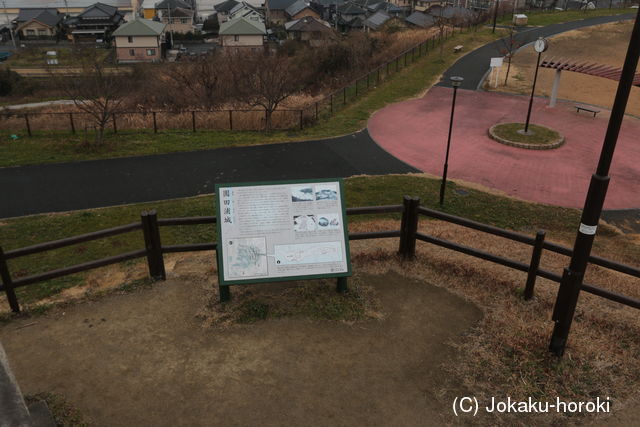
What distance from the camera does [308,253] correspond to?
287 inches

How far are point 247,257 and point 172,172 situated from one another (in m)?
9.15

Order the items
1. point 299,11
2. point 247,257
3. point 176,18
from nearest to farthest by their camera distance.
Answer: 1. point 247,257
2. point 176,18
3. point 299,11

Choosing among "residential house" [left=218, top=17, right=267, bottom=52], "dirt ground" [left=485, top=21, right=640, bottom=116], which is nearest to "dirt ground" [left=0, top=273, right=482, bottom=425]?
"dirt ground" [left=485, top=21, right=640, bottom=116]

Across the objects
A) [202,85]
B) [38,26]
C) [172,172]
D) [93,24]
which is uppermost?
[172,172]

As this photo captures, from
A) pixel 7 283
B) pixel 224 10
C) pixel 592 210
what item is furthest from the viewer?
pixel 224 10

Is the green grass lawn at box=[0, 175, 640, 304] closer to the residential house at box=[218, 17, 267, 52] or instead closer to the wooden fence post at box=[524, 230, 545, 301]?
the wooden fence post at box=[524, 230, 545, 301]

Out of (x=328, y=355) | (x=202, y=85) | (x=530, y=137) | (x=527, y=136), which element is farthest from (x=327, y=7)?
(x=328, y=355)

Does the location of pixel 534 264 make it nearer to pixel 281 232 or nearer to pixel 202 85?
pixel 281 232

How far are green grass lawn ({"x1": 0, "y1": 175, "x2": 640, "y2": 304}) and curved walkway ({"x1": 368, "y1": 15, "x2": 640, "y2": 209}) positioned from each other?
1.38 m

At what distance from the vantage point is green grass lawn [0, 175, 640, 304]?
33.2 feet

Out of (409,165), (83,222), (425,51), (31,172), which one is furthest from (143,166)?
(425,51)

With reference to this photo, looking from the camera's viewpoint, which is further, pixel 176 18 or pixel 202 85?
pixel 176 18

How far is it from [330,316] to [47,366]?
375 cm

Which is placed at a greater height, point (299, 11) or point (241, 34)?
point (299, 11)
